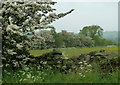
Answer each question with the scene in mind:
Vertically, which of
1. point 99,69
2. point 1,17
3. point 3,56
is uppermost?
point 1,17

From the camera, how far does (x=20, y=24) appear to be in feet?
44.4

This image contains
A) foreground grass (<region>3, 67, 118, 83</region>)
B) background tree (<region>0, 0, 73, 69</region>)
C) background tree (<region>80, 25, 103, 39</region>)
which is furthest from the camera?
background tree (<region>80, 25, 103, 39</region>)

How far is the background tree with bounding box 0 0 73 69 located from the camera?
41.1 feet

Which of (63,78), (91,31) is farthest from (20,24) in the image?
(91,31)

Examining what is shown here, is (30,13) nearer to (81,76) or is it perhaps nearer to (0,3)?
(0,3)

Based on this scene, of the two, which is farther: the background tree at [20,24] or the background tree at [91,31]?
the background tree at [91,31]

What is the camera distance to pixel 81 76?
1147 cm

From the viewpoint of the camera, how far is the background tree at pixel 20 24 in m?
12.5

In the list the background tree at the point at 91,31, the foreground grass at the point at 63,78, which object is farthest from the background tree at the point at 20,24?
the background tree at the point at 91,31

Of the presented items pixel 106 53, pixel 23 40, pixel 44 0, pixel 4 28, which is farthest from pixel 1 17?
pixel 106 53

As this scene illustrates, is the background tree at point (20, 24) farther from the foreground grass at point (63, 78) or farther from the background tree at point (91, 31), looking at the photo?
the background tree at point (91, 31)

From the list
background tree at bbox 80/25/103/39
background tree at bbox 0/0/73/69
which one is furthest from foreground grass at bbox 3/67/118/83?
background tree at bbox 80/25/103/39

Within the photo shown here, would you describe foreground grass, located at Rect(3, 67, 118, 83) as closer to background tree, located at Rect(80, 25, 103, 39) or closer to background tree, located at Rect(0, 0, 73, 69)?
background tree, located at Rect(0, 0, 73, 69)

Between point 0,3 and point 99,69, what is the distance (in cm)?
562
